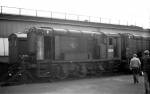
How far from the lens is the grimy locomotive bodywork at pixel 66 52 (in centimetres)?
1402

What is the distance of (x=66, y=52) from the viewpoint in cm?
1523

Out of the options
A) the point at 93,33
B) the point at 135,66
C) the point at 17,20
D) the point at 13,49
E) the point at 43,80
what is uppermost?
the point at 17,20

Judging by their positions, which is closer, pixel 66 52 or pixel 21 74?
pixel 21 74

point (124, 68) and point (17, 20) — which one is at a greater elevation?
point (17, 20)

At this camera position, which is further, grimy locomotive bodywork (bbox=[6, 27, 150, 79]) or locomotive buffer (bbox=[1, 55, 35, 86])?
grimy locomotive bodywork (bbox=[6, 27, 150, 79])

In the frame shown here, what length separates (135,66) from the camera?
12.9 m

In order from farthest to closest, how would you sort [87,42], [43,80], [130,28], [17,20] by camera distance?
[130,28] < [17,20] < [87,42] < [43,80]

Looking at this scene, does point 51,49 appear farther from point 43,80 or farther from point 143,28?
point 143,28

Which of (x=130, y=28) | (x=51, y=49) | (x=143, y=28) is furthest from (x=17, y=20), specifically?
(x=143, y=28)

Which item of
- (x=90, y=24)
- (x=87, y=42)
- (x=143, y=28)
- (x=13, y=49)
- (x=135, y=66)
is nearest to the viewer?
(x=135, y=66)

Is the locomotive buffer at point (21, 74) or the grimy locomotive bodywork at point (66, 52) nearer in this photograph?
the locomotive buffer at point (21, 74)

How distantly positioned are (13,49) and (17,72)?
9.01 feet

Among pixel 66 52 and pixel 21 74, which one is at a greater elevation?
pixel 66 52

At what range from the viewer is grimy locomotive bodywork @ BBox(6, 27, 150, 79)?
14023 mm
